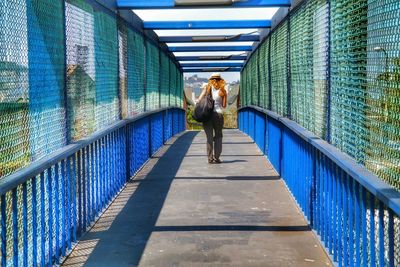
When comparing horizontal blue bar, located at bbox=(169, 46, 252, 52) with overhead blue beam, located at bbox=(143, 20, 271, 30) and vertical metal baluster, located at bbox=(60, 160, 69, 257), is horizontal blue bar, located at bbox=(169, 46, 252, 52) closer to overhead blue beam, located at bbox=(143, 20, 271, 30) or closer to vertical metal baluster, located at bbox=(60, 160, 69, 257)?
overhead blue beam, located at bbox=(143, 20, 271, 30)

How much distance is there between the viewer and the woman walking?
10703 millimetres

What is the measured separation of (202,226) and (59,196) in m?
1.59

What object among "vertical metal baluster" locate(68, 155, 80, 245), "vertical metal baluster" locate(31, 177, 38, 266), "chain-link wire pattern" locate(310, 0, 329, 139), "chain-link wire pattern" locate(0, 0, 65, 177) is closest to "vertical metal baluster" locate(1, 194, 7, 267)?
"chain-link wire pattern" locate(0, 0, 65, 177)

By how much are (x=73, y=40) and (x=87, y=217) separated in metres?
1.70

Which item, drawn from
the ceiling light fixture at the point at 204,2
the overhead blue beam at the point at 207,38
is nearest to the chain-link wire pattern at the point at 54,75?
the ceiling light fixture at the point at 204,2

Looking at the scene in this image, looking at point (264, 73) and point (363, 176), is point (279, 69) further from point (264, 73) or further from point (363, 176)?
Answer: point (363, 176)

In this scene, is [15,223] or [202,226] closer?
[15,223]

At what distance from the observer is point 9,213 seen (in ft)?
13.1

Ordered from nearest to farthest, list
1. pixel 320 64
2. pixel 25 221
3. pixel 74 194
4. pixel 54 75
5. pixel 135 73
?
1. pixel 25 221
2. pixel 54 75
3. pixel 74 194
4. pixel 320 64
5. pixel 135 73

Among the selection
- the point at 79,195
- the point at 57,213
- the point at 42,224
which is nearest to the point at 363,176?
the point at 42,224

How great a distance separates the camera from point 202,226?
6.07 metres

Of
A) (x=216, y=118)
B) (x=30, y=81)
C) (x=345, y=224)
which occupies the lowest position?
(x=345, y=224)

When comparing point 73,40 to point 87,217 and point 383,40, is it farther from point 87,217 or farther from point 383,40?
point 383,40

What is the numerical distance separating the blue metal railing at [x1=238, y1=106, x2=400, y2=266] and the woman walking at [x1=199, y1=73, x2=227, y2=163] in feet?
10.5
